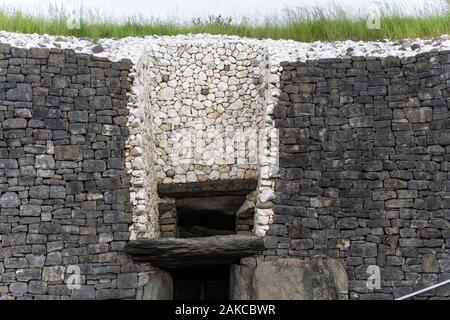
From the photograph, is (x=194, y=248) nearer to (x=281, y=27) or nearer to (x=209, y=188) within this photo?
→ (x=209, y=188)

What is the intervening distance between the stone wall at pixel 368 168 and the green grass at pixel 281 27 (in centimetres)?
139

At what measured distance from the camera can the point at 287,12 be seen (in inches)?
450

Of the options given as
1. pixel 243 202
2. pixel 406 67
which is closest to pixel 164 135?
pixel 243 202

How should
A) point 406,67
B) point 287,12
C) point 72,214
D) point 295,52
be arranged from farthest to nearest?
point 287,12 → point 295,52 → point 406,67 → point 72,214

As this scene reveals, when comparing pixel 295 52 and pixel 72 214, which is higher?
pixel 295 52

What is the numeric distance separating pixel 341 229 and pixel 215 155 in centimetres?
235

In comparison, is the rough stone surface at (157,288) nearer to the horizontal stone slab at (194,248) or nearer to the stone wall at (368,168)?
the horizontal stone slab at (194,248)

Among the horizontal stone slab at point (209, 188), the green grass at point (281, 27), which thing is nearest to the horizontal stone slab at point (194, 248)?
the horizontal stone slab at point (209, 188)

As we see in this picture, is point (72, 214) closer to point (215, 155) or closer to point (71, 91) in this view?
point (71, 91)

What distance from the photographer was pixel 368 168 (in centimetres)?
859

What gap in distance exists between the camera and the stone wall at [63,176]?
812 centimetres

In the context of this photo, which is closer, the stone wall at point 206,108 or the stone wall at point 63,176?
the stone wall at point 63,176

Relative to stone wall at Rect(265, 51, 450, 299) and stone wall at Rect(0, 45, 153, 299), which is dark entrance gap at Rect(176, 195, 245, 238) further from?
stone wall at Rect(0, 45, 153, 299)

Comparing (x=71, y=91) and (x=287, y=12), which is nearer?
(x=71, y=91)
